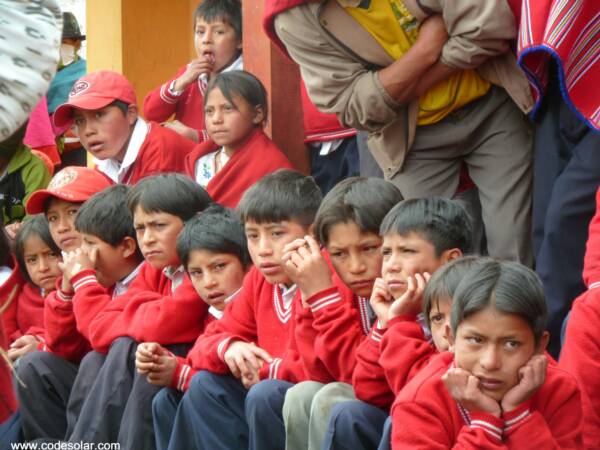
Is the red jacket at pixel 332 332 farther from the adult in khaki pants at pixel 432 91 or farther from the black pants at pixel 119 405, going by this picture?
the black pants at pixel 119 405

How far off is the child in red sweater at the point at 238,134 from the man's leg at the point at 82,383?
956mm

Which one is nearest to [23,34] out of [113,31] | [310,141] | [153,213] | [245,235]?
[245,235]

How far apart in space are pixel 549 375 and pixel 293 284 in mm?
1425

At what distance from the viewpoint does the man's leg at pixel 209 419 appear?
454 centimetres

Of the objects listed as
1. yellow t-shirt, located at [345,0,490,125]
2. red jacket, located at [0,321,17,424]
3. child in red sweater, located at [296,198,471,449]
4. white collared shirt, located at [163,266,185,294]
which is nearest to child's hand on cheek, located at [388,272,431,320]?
child in red sweater, located at [296,198,471,449]

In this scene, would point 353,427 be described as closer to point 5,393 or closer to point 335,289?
point 335,289

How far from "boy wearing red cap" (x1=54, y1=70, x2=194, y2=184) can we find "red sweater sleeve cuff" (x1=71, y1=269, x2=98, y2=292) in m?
0.99

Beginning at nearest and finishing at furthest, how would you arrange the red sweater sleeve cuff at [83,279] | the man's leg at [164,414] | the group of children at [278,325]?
1. the group of children at [278,325]
2. the man's leg at [164,414]
3. the red sweater sleeve cuff at [83,279]

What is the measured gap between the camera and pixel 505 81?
448cm

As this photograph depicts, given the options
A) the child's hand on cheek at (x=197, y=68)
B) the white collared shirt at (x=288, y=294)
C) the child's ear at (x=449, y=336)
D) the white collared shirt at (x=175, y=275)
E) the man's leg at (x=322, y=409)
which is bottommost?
the white collared shirt at (x=175, y=275)

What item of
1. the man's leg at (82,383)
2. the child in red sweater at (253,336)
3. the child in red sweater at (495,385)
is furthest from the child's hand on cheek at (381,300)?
the man's leg at (82,383)

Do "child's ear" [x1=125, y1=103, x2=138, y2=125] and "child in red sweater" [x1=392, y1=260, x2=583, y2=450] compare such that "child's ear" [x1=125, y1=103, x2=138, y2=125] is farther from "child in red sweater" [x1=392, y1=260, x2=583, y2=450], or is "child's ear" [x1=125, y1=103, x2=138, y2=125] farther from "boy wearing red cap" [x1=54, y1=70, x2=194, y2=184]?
"child in red sweater" [x1=392, y1=260, x2=583, y2=450]

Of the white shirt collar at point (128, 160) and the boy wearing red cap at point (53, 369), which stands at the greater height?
the white shirt collar at point (128, 160)

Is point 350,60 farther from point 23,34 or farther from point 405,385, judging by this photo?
point 23,34
